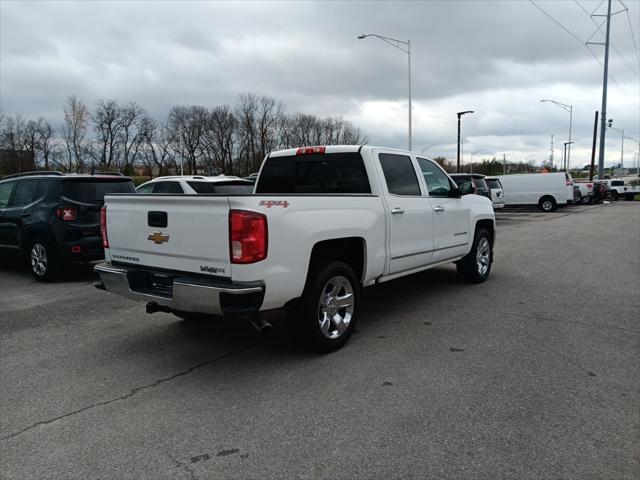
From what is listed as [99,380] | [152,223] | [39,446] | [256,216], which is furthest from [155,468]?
[152,223]

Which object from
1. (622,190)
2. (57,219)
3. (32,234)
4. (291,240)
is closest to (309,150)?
(291,240)

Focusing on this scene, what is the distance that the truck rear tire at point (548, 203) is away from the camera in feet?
93.7

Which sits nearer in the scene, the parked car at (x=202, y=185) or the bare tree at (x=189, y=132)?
the parked car at (x=202, y=185)

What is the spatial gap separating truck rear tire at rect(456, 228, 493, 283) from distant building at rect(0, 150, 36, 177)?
61.5 meters

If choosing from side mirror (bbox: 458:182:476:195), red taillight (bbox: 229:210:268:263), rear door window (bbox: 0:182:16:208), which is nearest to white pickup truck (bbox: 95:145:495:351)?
red taillight (bbox: 229:210:268:263)

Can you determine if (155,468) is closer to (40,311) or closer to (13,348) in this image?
(13,348)

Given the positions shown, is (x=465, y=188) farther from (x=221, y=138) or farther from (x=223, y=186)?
(x=221, y=138)

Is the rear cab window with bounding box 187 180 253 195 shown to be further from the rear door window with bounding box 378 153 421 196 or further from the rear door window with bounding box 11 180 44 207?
the rear door window with bounding box 378 153 421 196

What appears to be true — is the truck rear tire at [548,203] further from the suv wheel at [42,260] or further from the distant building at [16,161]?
the distant building at [16,161]

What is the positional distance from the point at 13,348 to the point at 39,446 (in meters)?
2.23

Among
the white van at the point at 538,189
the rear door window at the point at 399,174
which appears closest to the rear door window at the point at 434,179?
the rear door window at the point at 399,174

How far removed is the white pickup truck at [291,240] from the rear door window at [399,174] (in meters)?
0.02

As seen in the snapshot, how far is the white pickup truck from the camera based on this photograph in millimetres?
3779

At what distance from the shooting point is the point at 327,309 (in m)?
4.57
